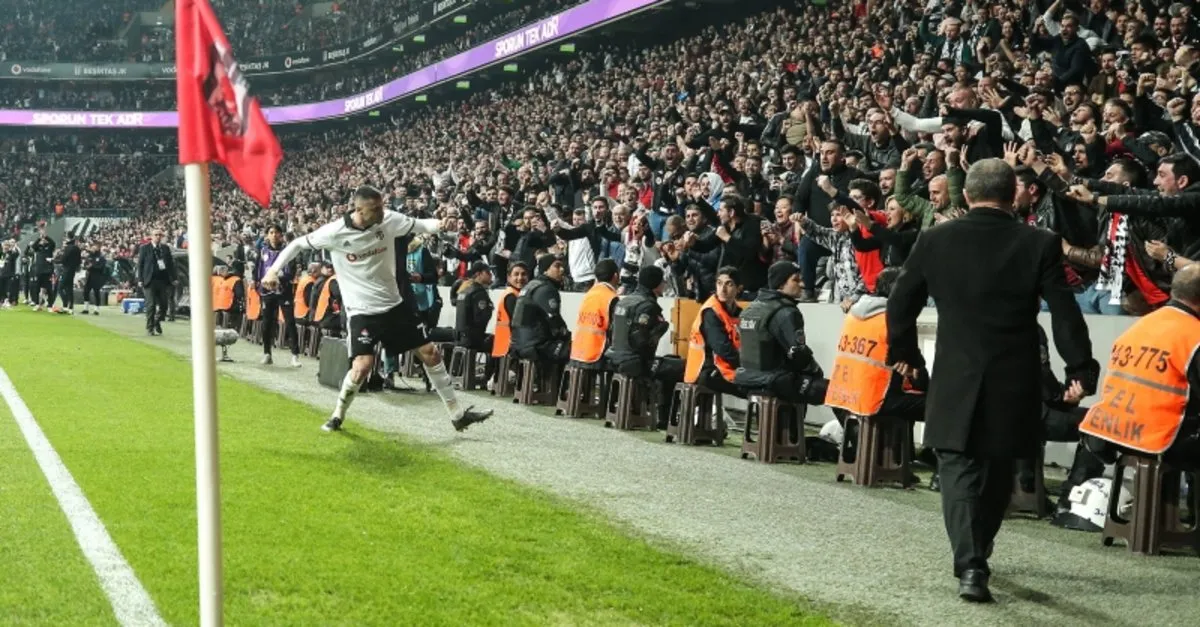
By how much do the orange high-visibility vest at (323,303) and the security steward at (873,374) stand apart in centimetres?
1161

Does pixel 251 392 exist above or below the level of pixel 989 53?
below

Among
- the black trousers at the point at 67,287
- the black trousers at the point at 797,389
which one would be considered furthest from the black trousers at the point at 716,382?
the black trousers at the point at 67,287

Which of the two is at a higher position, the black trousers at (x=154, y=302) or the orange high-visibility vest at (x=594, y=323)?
the orange high-visibility vest at (x=594, y=323)

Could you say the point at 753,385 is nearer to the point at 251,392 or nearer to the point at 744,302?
the point at 744,302

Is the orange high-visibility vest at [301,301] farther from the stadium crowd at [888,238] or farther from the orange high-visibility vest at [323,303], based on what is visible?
the orange high-visibility vest at [323,303]

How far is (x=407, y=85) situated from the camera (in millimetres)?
56719

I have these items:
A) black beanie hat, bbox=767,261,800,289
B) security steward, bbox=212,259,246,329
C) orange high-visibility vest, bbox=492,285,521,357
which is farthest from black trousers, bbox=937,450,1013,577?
security steward, bbox=212,259,246,329

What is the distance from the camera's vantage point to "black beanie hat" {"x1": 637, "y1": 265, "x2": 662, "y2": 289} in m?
14.0

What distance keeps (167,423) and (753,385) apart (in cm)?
494

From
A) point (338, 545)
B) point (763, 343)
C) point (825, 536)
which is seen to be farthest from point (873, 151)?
point (338, 545)

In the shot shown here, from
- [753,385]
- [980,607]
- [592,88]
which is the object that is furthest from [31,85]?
[980,607]

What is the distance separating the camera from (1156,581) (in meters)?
7.07

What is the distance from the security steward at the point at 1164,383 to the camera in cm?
776

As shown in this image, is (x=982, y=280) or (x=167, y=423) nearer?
(x=982, y=280)
